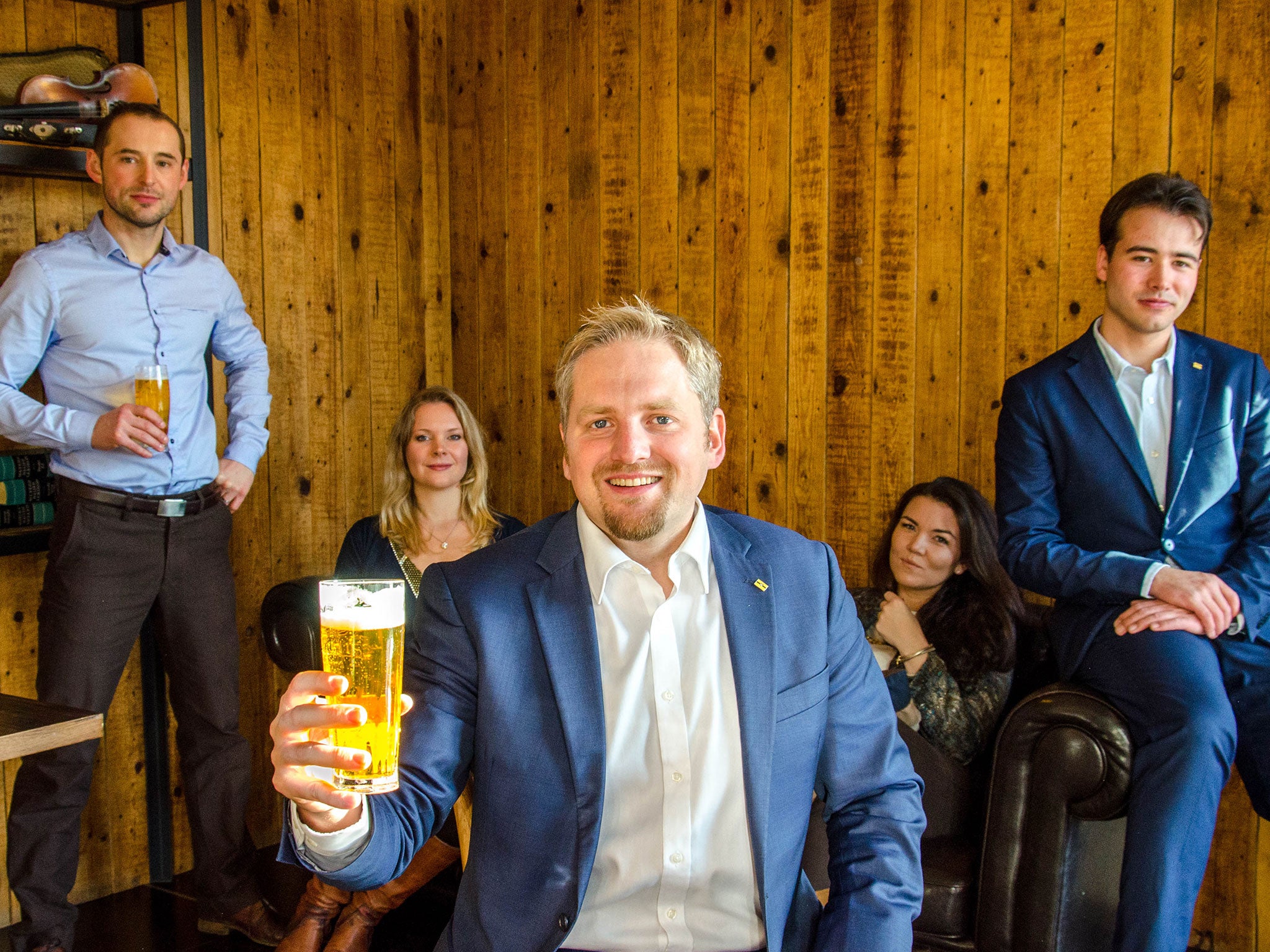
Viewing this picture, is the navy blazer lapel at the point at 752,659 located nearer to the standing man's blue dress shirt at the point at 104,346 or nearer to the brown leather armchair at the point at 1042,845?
the brown leather armchair at the point at 1042,845

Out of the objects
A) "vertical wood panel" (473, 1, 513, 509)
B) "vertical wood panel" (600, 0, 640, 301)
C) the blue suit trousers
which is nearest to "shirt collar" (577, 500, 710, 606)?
the blue suit trousers

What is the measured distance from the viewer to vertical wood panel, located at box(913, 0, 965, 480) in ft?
9.86

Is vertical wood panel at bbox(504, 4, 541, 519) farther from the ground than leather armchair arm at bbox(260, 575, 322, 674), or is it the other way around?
vertical wood panel at bbox(504, 4, 541, 519)

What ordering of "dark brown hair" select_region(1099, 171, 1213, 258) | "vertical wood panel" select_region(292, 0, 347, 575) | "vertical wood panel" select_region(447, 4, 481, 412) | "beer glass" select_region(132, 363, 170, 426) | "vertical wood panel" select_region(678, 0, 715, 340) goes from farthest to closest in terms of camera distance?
"vertical wood panel" select_region(447, 4, 481, 412) → "vertical wood panel" select_region(292, 0, 347, 575) → "vertical wood panel" select_region(678, 0, 715, 340) → "beer glass" select_region(132, 363, 170, 426) → "dark brown hair" select_region(1099, 171, 1213, 258)

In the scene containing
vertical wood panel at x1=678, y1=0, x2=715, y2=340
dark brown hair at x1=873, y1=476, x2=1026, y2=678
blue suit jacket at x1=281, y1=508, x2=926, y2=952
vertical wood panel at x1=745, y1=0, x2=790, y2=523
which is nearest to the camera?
blue suit jacket at x1=281, y1=508, x2=926, y2=952

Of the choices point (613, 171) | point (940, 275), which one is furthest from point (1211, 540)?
point (613, 171)

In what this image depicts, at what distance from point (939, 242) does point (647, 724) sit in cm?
205

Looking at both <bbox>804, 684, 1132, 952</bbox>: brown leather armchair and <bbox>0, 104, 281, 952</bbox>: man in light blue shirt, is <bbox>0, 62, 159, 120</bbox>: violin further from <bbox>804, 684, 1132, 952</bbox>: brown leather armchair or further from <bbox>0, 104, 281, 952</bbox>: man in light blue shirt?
<bbox>804, 684, 1132, 952</bbox>: brown leather armchair

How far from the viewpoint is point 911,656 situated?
8.54 ft

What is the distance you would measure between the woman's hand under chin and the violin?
226cm

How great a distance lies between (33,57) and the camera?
9.15 ft

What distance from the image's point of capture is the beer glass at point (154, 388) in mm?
2447

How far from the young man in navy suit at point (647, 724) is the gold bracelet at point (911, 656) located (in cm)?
110

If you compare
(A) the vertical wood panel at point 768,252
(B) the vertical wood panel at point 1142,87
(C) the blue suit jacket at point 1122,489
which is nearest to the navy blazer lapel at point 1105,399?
Answer: (C) the blue suit jacket at point 1122,489
